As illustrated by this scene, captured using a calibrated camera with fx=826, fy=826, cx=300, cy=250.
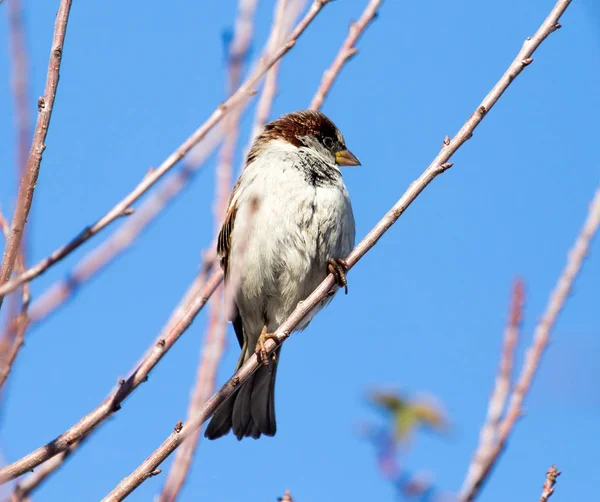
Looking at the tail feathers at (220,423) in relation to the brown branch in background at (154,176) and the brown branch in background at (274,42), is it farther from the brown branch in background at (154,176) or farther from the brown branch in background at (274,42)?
the brown branch in background at (154,176)

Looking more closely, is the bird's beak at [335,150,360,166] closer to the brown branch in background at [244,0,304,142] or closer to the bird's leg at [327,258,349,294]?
the bird's leg at [327,258,349,294]

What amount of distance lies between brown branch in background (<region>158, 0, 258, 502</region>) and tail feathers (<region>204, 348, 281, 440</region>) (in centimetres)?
236

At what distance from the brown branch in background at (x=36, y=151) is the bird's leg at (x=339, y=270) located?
1983mm

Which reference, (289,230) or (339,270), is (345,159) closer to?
(289,230)

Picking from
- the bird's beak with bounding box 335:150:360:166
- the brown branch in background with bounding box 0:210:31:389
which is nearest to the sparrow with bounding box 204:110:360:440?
the bird's beak with bounding box 335:150:360:166

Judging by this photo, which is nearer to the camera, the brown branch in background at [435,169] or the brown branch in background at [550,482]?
the brown branch in background at [550,482]

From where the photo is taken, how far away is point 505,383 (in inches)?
58.2

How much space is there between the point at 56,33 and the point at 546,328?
1.24 metres

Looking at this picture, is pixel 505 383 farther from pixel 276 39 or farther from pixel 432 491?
pixel 276 39

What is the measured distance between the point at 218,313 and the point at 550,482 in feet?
2.62

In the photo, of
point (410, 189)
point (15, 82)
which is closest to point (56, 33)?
point (15, 82)

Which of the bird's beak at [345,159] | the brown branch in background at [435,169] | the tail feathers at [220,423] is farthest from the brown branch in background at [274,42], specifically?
the bird's beak at [345,159]

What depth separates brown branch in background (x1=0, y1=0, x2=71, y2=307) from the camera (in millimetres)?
1625

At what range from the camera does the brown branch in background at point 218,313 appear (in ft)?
5.57
